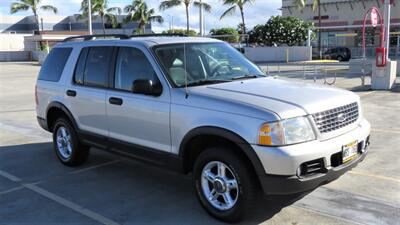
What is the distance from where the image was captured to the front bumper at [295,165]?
399cm

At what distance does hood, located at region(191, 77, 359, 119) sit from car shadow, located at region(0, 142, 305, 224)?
0.87m

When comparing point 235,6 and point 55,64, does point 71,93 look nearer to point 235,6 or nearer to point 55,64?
point 55,64

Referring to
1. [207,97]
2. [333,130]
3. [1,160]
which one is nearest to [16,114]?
[1,160]

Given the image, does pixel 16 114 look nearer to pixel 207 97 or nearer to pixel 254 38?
pixel 207 97

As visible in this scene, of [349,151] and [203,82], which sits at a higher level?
[203,82]

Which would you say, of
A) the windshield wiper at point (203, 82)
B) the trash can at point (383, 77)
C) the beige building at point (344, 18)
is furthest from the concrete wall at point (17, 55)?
the windshield wiper at point (203, 82)

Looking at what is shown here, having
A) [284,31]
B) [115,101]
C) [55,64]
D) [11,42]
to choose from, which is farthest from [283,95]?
[11,42]

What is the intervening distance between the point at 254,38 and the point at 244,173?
38.0 m

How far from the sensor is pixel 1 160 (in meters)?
7.32

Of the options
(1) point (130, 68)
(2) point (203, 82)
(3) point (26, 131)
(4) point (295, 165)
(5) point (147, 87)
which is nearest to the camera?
(4) point (295, 165)

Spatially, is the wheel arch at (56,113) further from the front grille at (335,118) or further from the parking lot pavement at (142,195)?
the front grille at (335,118)

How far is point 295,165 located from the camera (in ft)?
13.1

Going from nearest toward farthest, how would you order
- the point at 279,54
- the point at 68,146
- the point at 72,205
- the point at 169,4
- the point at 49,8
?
the point at 72,205, the point at 68,146, the point at 279,54, the point at 169,4, the point at 49,8

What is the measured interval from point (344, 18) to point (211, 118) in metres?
55.2
